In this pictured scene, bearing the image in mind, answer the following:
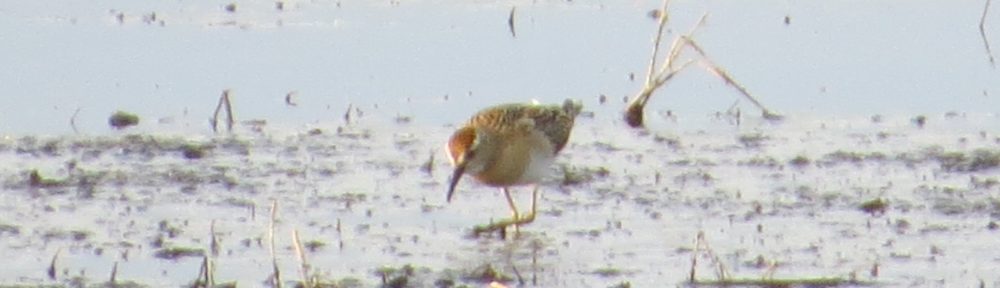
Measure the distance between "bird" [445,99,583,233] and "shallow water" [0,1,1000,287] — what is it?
137mm

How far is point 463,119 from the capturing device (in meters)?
12.6

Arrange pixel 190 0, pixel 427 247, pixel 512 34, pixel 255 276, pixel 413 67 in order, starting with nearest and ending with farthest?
pixel 255 276, pixel 427 247, pixel 413 67, pixel 512 34, pixel 190 0

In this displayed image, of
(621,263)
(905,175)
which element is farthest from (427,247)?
(905,175)

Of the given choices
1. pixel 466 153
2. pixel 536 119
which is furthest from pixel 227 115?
pixel 466 153

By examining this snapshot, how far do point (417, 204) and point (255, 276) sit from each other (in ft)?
5.05

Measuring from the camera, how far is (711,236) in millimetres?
9781

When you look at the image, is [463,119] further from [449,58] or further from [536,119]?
[449,58]

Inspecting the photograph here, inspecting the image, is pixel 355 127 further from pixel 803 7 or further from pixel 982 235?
pixel 803 7

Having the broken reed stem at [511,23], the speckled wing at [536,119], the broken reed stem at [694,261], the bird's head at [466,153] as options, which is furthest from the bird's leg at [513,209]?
the broken reed stem at [511,23]

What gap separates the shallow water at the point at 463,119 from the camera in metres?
9.48

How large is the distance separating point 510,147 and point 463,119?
6.21 feet

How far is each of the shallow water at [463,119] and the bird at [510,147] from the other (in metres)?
0.14

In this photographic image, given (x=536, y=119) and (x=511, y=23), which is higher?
(x=511, y=23)

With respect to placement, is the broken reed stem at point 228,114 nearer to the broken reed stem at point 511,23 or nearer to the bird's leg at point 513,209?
the bird's leg at point 513,209
